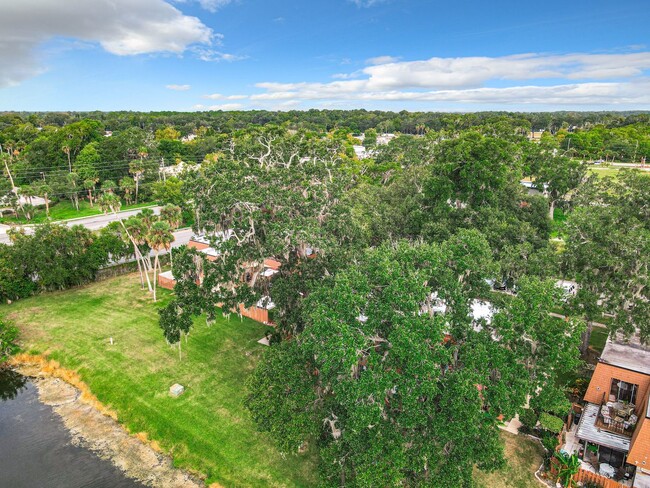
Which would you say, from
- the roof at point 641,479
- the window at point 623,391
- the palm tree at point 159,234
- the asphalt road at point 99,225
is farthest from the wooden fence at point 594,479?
the asphalt road at point 99,225

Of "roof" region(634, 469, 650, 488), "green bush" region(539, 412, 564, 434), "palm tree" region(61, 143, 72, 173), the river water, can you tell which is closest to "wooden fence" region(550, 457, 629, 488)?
"roof" region(634, 469, 650, 488)

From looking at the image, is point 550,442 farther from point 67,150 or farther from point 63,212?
point 67,150

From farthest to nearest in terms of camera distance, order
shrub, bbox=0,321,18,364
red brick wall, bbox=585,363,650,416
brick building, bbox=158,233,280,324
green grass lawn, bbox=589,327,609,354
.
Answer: brick building, bbox=158,233,280,324, green grass lawn, bbox=589,327,609,354, shrub, bbox=0,321,18,364, red brick wall, bbox=585,363,650,416

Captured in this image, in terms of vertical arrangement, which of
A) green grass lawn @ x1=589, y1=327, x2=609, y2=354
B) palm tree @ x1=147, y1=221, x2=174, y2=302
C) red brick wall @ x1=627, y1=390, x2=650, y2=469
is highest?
palm tree @ x1=147, y1=221, x2=174, y2=302

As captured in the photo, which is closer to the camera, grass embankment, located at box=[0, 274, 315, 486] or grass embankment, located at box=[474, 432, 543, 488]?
grass embankment, located at box=[474, 432, 543, 488]

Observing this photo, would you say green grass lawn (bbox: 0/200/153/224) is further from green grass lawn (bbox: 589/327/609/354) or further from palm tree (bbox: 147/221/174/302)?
green grass lawn (bbox: 589/327/609/354)

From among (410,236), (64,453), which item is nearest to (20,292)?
(64,453)
